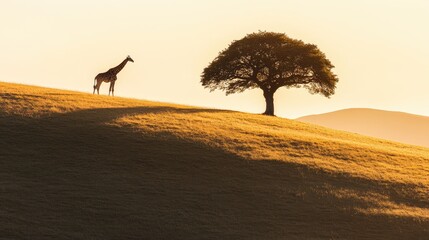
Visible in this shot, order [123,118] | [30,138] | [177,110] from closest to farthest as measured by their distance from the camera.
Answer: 1. [30,138]
2. [123,118]
3. [177,110]

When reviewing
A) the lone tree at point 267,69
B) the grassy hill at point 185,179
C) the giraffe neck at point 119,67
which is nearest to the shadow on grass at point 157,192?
the grassy hill at point 185,179

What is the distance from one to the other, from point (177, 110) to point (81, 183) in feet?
81.6

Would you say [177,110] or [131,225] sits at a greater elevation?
[177,110]

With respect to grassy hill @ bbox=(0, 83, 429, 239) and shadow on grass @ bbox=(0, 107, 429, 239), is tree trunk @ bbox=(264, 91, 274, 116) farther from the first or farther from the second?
shadow on grass @ bbox=(0, 107, 429, 239)

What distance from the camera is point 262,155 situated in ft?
153

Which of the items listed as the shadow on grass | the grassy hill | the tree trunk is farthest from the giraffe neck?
the shadow on grass

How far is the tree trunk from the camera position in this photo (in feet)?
247

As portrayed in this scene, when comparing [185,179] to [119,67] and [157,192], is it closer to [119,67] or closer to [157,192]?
[157,192]

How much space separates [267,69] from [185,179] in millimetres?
37615

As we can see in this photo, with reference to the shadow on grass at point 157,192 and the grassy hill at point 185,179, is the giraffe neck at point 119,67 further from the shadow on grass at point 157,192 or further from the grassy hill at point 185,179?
the shadow on grass at point 157,192

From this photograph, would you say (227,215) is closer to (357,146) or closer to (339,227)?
(339,227)

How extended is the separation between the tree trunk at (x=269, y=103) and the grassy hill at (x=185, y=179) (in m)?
17.7

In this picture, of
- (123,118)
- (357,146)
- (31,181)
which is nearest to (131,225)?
(31,181)

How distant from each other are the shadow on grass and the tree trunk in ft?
94.3
